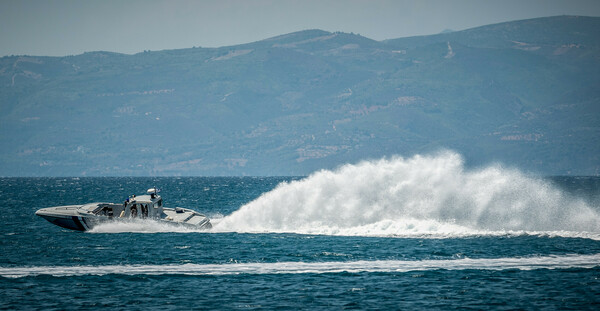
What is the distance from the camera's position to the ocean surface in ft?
107

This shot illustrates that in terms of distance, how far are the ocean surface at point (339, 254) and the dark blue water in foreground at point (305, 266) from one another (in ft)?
0.29

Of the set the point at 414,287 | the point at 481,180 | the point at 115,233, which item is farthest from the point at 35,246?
the point at 481,180

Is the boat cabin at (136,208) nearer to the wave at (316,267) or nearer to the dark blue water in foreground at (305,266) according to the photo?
the dark blue water in foreground at (305,266)

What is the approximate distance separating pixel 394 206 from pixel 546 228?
39.8 ft

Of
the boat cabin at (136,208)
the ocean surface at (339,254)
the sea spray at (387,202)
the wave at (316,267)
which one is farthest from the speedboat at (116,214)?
the wave at (316,267)

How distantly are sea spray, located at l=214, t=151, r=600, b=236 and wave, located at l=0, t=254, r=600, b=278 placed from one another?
34.4ft

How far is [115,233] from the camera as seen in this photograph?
5347 centimetres

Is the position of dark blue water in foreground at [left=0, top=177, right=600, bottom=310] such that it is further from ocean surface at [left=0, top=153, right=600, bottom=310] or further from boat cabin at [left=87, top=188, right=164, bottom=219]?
boat cabin at [left=87, top=188, right=164, bottom=219]

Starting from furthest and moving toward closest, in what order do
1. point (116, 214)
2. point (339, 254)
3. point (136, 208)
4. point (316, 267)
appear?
point (116, 214)
point (136, 208)
point (339, 254)
point (316, 267)

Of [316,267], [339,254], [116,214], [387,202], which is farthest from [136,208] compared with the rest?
[316,267]

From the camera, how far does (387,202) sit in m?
53.0

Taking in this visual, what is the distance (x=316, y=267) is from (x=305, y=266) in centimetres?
69

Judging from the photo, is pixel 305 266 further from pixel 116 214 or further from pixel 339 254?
pixel 116 214

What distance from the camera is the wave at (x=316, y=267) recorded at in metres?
38.1
